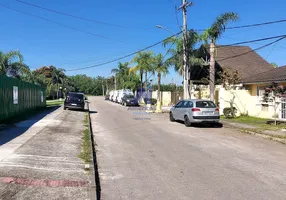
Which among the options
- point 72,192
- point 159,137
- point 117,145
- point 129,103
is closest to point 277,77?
point 159,137

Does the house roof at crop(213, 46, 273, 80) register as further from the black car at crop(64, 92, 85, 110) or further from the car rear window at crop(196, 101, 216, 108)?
the car rear window at crop(196, 101, 216, 108)

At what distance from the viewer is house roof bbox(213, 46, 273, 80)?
34.2 metres

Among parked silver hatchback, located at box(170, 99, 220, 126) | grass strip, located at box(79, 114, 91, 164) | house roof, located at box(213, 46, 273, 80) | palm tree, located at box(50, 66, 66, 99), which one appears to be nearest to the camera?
grass strip, located at box(79, 114, 91, 164)

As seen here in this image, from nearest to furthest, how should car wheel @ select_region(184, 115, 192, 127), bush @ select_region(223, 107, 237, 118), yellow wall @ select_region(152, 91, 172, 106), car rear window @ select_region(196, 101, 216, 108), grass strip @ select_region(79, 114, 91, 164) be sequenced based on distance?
1. grass strip @ select_region(79, 114, 91, 164)
2. car rear window @ select_region(196, 101, 216, 108)
3. car wheel @ select_region(184, 115, 192, 127)
4. bush @ select_region(223, 107, 237, 118)
5. yellow wall @ select_region(152, 91, 172, 106)

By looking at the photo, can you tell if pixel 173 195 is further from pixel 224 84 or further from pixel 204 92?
pixel 204 92

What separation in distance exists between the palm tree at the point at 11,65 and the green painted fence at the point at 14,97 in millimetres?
4772

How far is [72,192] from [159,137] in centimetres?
824

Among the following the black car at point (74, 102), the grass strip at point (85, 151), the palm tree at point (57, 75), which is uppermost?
the palm tree at point (57, 75)

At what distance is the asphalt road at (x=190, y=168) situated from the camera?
19.5ft

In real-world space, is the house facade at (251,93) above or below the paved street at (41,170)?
above

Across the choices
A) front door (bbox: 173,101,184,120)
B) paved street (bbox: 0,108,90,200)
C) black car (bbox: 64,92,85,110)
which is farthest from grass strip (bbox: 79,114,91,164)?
black car (bbox: 64,92,85,110)

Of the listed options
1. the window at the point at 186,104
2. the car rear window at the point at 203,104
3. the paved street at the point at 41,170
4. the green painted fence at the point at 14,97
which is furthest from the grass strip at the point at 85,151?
the window at the point at 186,104

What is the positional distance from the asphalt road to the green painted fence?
20.9 ft

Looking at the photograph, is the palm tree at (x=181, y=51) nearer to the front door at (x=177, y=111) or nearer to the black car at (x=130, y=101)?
the front door at (x=177, y=111)
